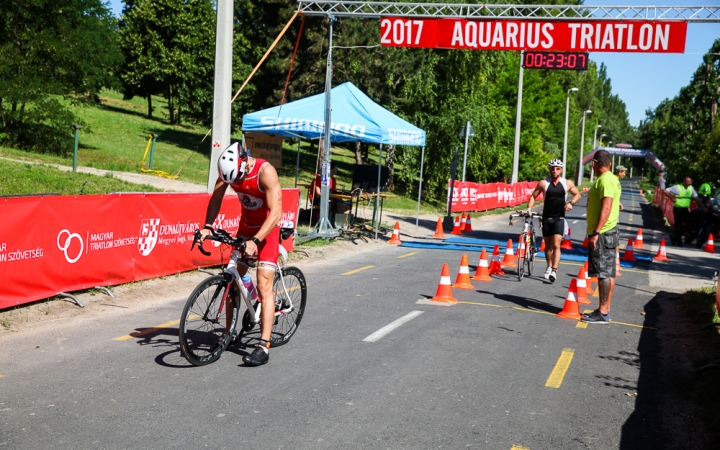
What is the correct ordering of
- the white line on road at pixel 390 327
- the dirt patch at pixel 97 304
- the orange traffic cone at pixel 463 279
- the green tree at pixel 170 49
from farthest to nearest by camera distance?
1. the green tree at pixel 170 49
2. the orange traffic cone at pixel 463 279
3. the dirt patch at pixel 97 304
4. the white line on road at pixel 390 327

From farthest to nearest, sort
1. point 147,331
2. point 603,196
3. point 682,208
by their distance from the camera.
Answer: point 682,208, point 603,196, point 147,331

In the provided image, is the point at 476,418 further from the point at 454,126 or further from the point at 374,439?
the point at 454,126

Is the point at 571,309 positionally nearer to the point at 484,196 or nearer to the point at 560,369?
the point at 560,369

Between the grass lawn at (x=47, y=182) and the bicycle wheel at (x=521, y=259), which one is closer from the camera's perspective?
the bicycle wheel at (x=521, y=259)

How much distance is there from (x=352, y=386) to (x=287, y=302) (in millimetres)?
1625

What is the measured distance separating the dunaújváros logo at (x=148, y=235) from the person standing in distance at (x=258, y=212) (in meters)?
4.44

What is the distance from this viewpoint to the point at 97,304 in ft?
31.8

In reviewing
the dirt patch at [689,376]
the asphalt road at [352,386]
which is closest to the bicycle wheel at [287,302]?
the asphalt road at [352,386]

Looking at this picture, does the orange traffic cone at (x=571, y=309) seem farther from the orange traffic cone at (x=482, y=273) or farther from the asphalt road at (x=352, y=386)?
the orange traffic cone at (x=482, y=273)

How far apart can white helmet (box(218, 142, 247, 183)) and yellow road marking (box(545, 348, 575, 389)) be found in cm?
340

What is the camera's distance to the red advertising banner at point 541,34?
1723 cm

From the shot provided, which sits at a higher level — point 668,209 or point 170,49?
point 170,49

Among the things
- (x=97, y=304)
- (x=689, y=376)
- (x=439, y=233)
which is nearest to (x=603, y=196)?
(x=689, y=376)

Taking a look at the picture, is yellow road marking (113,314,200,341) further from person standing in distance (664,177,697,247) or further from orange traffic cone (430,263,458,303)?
→ person standing in distance (664,177,697,247)
